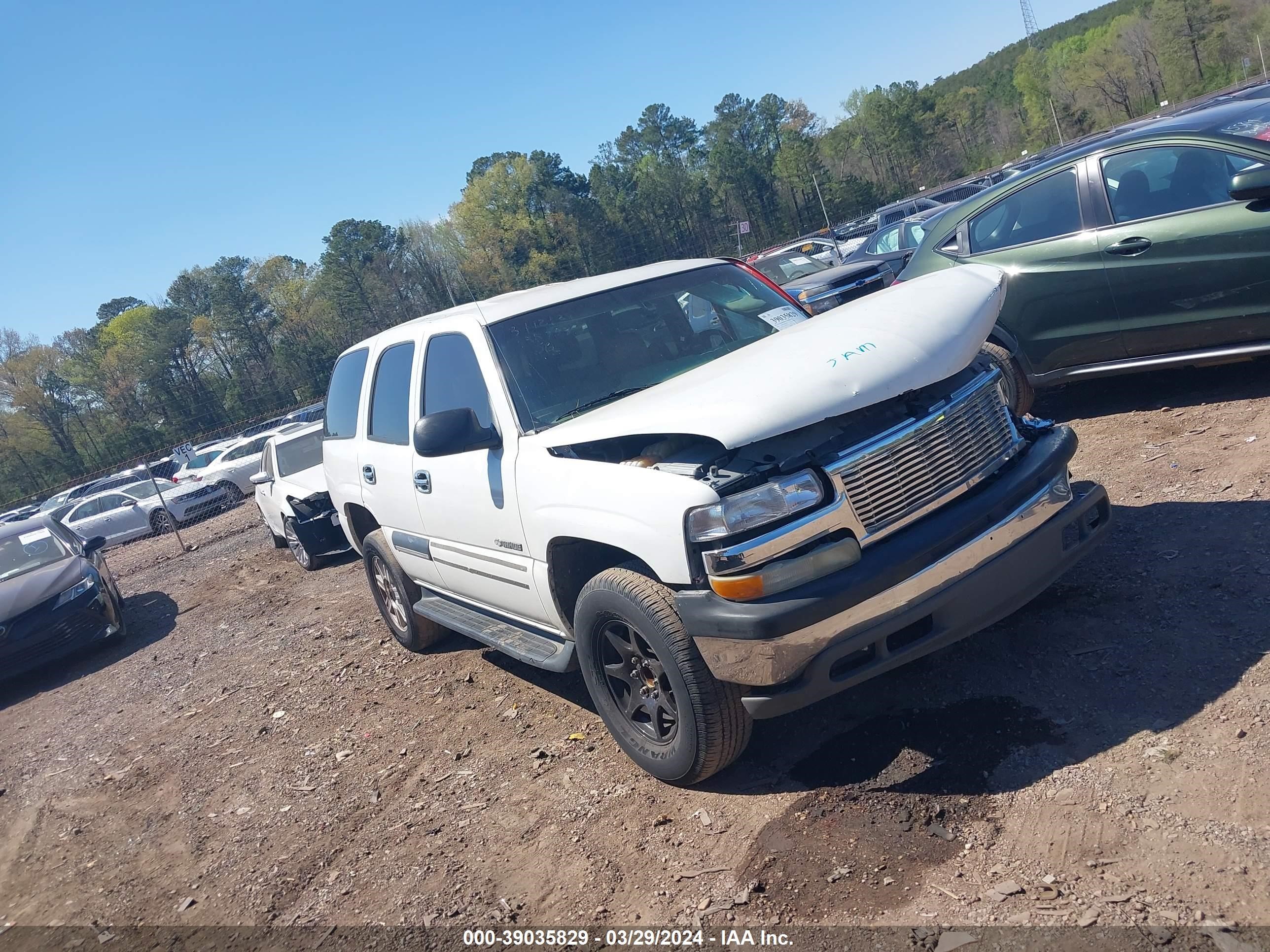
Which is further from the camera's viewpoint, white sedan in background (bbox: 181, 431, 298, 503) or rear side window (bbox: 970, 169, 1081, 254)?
white sedan in background (bbox: 181, 431, 298, 503)

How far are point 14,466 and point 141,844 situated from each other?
5887cm

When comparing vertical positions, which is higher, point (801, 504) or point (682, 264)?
point (682, 264)

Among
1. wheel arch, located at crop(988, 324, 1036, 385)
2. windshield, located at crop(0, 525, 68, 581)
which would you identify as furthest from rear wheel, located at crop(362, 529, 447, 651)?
windshield, located at crop(0, 525, 68, 581)

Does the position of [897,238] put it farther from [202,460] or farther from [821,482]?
[202,460]

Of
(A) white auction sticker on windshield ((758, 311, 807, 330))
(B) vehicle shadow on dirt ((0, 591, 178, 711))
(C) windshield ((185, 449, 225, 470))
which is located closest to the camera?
(A) white auction sticker on windshield ((758, 311, 807, 330))

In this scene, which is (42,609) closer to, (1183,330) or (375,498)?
(375,498)

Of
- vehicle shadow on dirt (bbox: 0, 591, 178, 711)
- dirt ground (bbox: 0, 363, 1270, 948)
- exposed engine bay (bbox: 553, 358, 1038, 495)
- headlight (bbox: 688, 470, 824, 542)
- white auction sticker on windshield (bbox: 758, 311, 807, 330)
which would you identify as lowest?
dirt ground (bbox: 0, 363, 1270, 948)

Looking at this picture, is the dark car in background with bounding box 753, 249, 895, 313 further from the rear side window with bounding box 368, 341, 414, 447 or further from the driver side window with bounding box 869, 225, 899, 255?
the rear side window with bounding box 368, 341, 414, 447

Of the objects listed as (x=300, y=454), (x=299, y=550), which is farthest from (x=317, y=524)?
(x=300, y=454)

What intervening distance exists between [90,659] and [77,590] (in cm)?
76

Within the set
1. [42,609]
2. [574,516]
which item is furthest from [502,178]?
[574,516]

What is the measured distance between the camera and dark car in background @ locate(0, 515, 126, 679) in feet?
27.9

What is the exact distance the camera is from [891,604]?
3121mm

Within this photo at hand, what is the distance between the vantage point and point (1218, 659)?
340cm
